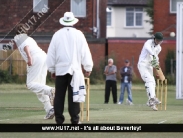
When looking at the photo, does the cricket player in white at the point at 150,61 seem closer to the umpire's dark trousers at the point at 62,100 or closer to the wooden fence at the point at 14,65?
the umpire's dark trousers at the point at 62,100

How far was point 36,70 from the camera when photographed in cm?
1471

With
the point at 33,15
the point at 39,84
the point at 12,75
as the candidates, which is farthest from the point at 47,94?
the point at 12,75

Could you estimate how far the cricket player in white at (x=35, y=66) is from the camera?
14383 millimetres

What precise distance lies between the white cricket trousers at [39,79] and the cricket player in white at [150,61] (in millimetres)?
3745

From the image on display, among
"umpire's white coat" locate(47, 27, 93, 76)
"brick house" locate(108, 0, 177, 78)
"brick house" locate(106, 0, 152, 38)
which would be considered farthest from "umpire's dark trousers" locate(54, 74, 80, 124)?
"brick house" locate(106, 0, 152, 38)

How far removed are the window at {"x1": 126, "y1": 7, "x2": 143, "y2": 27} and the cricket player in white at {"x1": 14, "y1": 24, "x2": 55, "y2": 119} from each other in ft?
184

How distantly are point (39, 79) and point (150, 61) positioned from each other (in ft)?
13.8

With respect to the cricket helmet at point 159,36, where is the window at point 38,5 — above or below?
above

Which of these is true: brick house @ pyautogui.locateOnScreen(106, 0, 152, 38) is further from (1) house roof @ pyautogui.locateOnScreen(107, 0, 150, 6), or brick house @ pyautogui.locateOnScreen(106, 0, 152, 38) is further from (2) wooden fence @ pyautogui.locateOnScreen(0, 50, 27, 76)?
(2) wooden fence @ pyautogui.locateOnScreen(0, 50, 27, 76)

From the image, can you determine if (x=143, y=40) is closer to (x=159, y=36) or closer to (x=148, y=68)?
(x=148, y=68)

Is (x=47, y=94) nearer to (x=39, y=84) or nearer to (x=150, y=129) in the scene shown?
(x=39, y=84)

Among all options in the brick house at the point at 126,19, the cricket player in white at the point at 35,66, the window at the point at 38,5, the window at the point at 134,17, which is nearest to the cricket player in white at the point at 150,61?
Result: the window at the point at 38,5

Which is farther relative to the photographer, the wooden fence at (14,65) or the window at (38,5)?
the wooden fence at (14,65)

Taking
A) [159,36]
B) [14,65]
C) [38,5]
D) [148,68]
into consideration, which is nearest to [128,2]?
[14,65]
